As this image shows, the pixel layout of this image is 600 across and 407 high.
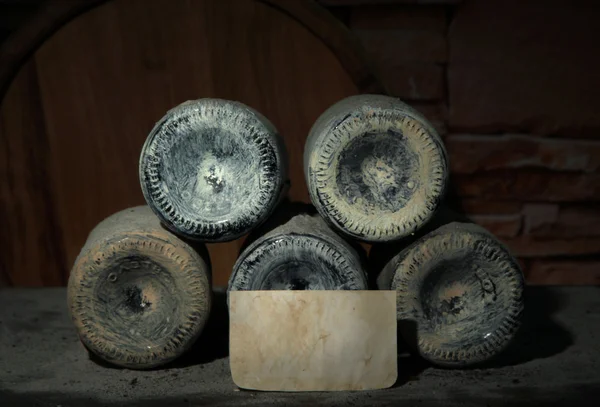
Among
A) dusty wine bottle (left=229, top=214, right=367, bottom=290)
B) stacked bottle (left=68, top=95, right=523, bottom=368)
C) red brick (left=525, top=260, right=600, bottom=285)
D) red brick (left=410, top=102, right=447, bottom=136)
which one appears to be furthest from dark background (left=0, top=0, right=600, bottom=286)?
dusty wine bottle (left=229, top=214, right=367, bottom=290)

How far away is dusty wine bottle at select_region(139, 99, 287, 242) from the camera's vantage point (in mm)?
2291

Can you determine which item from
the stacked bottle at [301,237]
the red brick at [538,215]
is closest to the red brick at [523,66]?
the red brick at [538,215]

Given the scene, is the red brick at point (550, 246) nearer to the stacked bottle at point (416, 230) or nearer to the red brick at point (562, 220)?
the red brick at point (562, 220)

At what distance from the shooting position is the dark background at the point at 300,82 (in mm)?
3033

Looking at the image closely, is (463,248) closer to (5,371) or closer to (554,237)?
(554,237)

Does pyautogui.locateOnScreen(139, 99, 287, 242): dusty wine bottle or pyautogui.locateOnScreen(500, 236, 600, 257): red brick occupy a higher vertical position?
pyautogui.locateOnScreen(139, 99, 287, 242): dusty wine bottle

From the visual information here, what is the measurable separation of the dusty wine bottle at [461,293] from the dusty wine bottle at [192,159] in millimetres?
405

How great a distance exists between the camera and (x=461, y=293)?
2352mm

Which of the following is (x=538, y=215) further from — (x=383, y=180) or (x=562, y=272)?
(x=383, y=180)

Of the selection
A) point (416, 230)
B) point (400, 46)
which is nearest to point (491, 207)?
point (400, 46)

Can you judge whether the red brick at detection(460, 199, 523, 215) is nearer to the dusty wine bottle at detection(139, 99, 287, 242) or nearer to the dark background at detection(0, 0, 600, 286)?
the dark background at detection(0, 0, 600, 286)

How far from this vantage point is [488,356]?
2.31 meters

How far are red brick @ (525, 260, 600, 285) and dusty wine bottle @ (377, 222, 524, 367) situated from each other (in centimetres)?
94

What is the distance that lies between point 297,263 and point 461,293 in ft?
1.44
